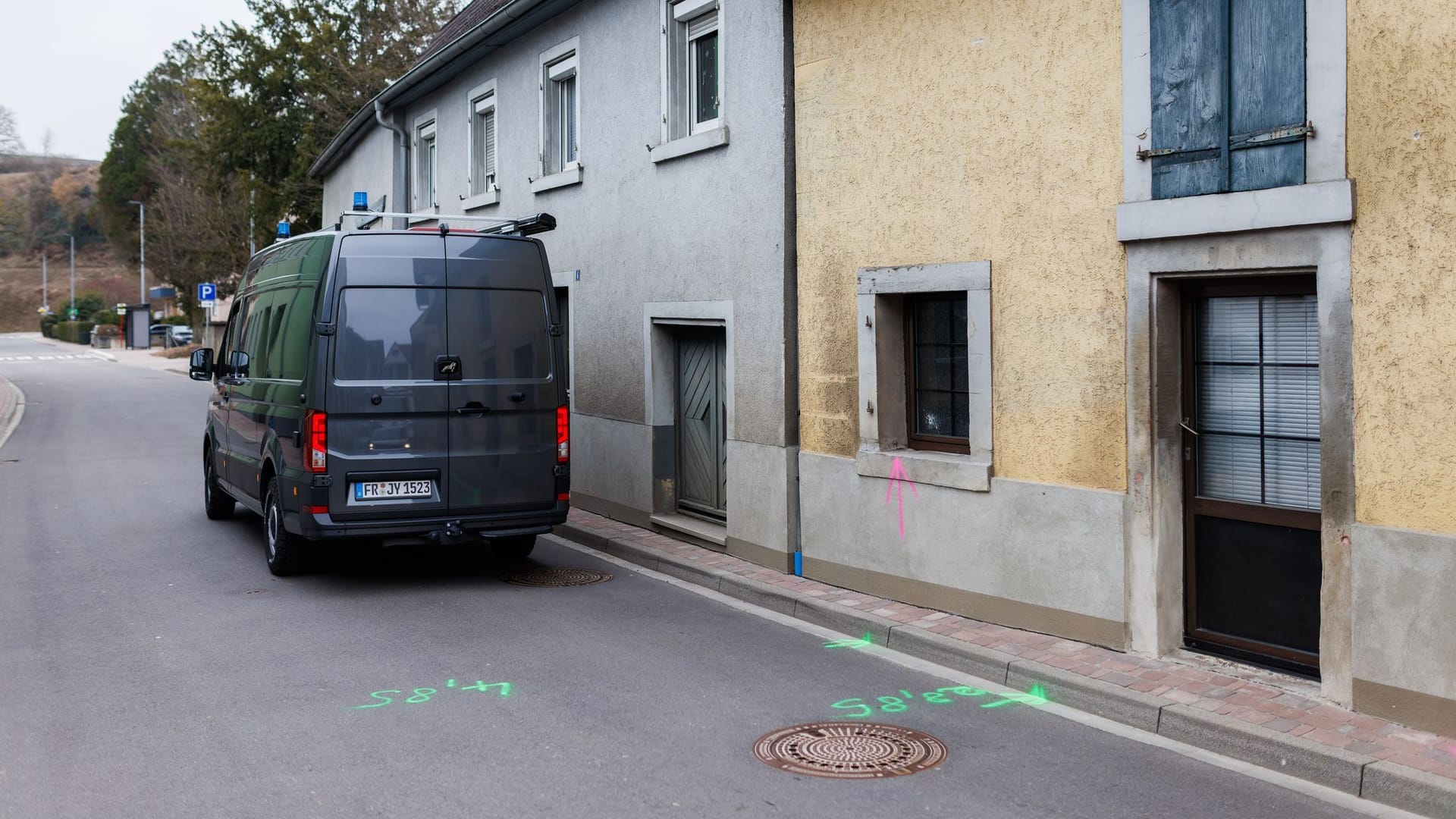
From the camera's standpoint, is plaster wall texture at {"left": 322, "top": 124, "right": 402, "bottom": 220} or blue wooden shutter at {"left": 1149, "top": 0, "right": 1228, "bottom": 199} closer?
blue wooden shutter at {"left": 1149, "top": 0, "right": 1228, "bottom": 199}

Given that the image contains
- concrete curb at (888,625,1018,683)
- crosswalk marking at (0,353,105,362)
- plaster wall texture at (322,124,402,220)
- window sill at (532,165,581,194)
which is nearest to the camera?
concrete curb at (888,625,1018,683)

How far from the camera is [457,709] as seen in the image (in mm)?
6184

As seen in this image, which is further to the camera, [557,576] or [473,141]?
[473,141]

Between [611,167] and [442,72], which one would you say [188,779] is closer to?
[611,167]

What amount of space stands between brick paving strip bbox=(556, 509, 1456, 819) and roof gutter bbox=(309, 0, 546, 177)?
7.79 meters

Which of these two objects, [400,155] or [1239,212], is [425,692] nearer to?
[1239,212]

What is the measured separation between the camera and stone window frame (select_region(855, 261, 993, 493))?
7.71m

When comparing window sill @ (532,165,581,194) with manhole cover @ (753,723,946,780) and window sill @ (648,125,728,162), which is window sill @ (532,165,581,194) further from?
manhole cover @ (753,723,946,780)

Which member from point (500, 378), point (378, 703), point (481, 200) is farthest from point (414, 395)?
point (481, 200)

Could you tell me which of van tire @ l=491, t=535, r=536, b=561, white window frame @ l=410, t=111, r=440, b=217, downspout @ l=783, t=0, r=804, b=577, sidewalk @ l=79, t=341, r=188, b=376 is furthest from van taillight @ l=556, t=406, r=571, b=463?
sidewalk @ l=79, t=341, r=188, b=376

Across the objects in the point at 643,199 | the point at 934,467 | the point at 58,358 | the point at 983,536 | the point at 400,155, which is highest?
the point at 400,155

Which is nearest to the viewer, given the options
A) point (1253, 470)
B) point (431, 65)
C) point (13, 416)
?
point (1253, 470)

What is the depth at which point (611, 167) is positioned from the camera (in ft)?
41.2

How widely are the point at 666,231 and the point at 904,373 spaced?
3.50 metres
